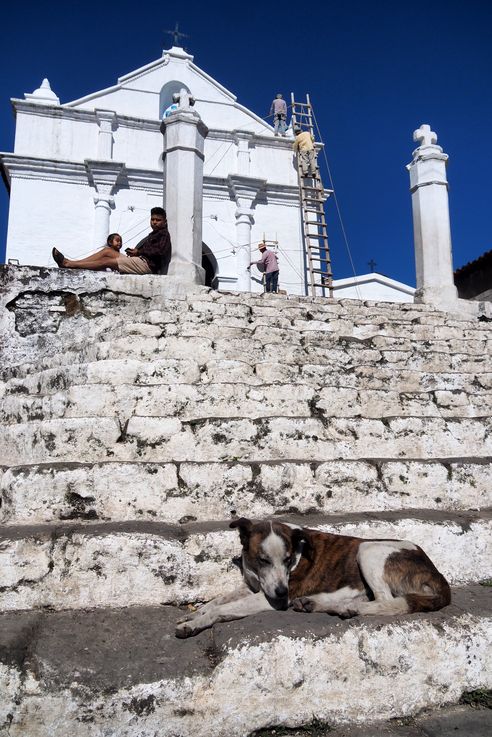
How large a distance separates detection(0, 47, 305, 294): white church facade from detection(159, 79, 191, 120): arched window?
31 millimetres

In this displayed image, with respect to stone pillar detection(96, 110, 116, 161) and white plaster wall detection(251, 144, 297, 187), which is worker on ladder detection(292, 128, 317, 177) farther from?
stone pillar detection(96, 110, 116, 161)

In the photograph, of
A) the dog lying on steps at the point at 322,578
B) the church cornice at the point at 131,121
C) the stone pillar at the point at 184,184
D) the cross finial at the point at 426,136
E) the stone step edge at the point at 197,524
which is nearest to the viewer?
the dog lying on steps at the point at 322,578

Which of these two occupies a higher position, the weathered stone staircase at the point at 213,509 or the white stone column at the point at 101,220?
the white stone column at the point at 101,220

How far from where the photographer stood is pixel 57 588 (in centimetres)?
294

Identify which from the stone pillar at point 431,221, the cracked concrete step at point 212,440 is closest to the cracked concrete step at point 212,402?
the cracked concrete step at point 212,440

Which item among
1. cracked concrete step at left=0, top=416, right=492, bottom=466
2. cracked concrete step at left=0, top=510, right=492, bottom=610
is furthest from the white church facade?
cracked concrete step at left=0, top=510, right=492, bottom=610

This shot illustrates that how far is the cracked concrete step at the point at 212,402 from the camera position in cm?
425

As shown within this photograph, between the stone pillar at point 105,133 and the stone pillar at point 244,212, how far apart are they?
3458 millimetres

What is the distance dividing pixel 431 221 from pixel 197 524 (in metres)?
8.03

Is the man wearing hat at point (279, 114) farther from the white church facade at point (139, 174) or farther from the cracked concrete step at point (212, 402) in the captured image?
the cracked concrete step at point (212, 402)

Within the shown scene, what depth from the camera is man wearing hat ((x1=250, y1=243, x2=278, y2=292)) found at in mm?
14883

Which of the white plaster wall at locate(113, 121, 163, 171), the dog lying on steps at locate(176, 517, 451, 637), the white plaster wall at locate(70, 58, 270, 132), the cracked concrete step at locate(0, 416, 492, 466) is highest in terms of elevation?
the white plaster wall at locate(70, 58, 270, 132)

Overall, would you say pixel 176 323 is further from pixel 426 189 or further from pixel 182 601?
pixel 426 189

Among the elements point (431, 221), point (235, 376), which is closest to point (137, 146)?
point (431, 221)
